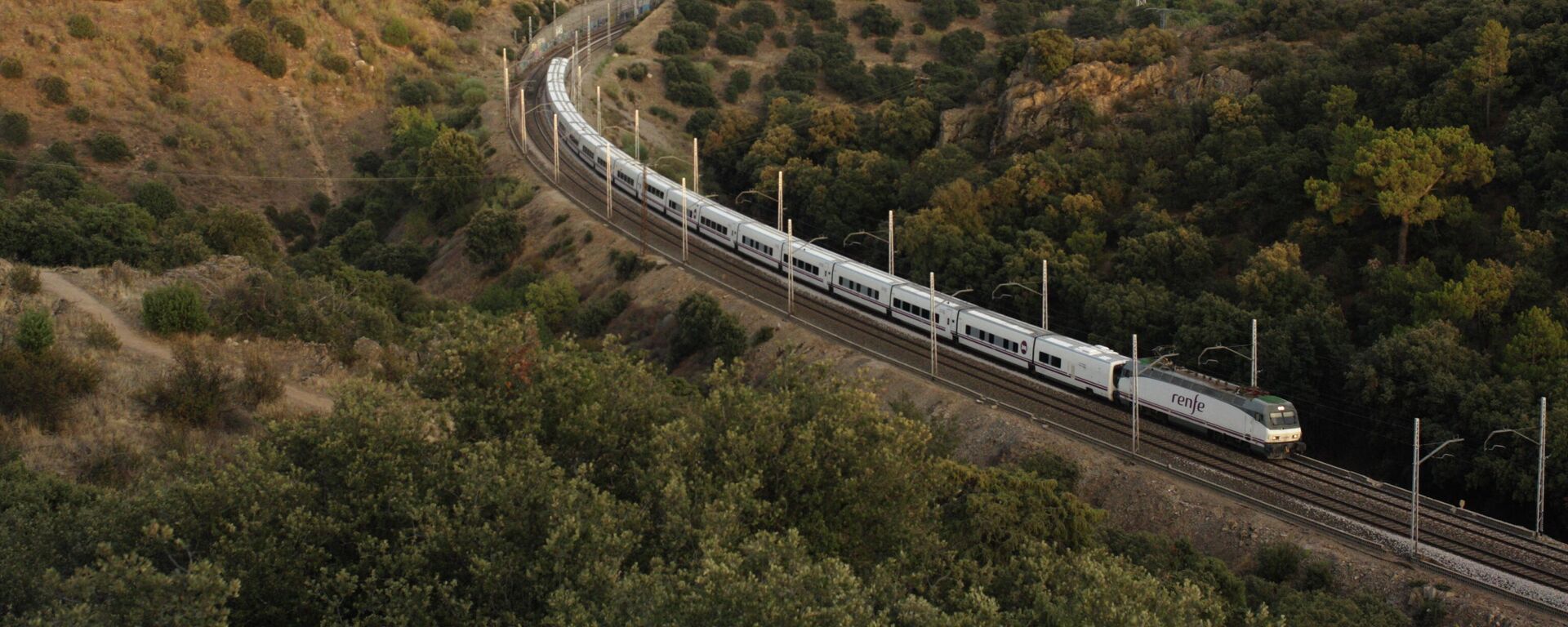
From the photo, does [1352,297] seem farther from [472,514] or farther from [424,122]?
[424,122]

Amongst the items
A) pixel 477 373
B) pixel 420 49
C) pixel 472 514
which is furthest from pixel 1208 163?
pixel 420 49

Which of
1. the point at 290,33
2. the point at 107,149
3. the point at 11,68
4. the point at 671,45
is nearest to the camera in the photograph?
the point at 107,149

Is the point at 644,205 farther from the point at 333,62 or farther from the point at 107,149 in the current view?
the point at 333,62

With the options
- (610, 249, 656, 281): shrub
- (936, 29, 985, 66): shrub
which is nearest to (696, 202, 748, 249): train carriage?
(610, 249, 656, 281): shrub

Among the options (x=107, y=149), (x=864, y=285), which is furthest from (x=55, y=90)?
(x=864, y=285)

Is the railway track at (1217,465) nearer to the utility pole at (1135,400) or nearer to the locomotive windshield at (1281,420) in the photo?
the utility pole at (1135,400)

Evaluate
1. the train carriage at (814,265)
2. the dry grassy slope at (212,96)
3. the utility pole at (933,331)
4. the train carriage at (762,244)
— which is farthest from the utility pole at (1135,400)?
the dry grassy slope at (212,96)

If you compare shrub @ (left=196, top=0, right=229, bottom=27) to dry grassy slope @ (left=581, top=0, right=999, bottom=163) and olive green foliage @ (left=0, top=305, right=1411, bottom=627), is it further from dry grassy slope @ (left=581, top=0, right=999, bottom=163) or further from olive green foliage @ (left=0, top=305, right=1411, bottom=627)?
olive green foliage @ (left=0, top=305, right=1411, bottom=627)

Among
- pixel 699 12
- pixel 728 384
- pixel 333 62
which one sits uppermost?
pixel 728 384
